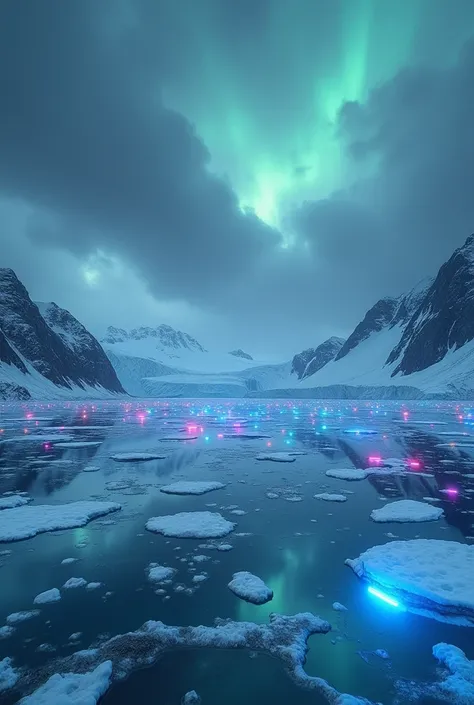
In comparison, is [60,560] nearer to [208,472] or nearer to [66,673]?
[66,673]

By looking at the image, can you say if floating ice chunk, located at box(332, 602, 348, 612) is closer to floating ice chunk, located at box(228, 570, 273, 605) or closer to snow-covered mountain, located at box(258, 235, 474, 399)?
floating ice chunk, located at box(228, 570, 273, 605)

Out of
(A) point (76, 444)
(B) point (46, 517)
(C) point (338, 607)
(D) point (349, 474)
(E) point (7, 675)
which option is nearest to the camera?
(E) point (7, 675)

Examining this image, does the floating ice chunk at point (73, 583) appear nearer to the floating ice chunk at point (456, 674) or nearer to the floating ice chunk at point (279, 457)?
the floating ice chunk at point (456, 674)

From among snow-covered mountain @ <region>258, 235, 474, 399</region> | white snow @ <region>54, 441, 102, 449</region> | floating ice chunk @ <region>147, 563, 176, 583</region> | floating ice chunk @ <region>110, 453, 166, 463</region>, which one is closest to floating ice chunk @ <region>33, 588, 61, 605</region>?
floating ice chunk @ <region>147, 563, 176, 583</region>

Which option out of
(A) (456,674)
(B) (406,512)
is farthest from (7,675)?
(B) (406,512)

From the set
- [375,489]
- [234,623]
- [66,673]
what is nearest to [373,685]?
[234,623]

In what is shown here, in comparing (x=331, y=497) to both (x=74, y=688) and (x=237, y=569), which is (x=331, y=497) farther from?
(x=74, y=688)
